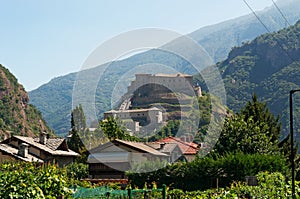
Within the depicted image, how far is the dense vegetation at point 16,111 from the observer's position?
103 metres

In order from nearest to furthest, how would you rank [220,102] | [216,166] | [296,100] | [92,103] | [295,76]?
[216,166] < [92,103] < [220,102] < [296,100] < [295,76]

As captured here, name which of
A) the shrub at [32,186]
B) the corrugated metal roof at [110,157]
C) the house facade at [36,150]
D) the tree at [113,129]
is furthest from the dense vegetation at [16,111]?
the shrub at [32,186]

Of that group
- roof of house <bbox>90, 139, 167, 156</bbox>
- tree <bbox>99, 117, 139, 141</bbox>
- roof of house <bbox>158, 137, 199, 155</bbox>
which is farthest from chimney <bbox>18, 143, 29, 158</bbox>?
roof of house <bbox>158, 137, 199, 155</bbox>

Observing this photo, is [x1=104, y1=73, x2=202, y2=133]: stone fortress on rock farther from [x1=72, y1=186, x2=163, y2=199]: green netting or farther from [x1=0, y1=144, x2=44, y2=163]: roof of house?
[x1=72, y1=186, x2=163, y2=199]: green netting

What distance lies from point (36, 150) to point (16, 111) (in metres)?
67.0

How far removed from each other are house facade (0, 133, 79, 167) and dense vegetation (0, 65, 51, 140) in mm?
52925

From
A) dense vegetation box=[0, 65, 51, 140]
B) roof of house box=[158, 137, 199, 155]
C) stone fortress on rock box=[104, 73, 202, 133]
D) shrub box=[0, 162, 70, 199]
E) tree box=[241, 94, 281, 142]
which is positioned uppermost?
dense vegetation box=[0, 65, 51, 140]

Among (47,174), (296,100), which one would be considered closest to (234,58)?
(296,100)

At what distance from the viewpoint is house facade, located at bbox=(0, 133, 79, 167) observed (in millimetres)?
39500

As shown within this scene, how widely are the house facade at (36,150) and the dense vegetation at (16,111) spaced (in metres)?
52.9

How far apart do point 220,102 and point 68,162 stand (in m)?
17.1

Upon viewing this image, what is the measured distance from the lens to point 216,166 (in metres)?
26.8

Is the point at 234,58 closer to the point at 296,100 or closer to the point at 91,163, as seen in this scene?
the point at 296,100

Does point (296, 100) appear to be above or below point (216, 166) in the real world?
above
